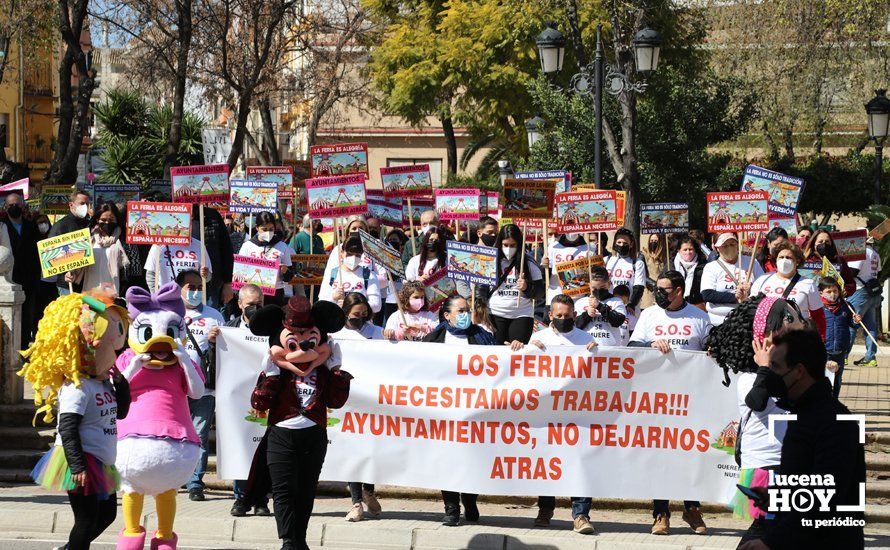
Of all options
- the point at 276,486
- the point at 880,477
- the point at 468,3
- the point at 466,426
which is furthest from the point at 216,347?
the point at 468,3

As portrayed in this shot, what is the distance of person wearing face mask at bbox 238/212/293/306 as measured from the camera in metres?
13.8

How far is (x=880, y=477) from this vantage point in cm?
1094

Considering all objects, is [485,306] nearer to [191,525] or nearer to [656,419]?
[656,419]

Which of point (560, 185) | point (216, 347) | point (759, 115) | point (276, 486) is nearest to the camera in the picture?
point (276, 486)

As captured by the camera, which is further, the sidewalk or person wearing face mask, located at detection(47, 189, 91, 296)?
person wearing face mask, located at detection(47, 189, 91, 296)

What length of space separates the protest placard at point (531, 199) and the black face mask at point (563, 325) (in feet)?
9.87

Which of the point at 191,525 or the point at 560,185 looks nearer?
the point at 191,525

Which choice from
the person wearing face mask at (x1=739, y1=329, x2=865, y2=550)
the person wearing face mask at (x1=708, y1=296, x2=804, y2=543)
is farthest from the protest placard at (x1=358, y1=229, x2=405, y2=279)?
the person wearing face mask at (x1=739, y1=329, x2=865, y2=550)

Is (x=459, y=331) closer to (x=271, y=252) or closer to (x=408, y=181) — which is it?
(x=271, y=252)

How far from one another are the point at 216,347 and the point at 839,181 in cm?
2469

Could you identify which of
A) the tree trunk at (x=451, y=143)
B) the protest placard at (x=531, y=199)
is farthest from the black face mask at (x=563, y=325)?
the tree trunk at (x=451, y=143)

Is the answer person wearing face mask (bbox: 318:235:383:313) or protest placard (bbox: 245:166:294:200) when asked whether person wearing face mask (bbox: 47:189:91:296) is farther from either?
person wearing face mask (bbox: 318:235:383:313)

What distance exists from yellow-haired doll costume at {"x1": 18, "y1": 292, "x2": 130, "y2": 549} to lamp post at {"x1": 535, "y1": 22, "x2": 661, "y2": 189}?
10.2m

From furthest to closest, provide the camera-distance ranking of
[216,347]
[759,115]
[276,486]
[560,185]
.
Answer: [759,115], [560,185], [216,347], [276,486]
